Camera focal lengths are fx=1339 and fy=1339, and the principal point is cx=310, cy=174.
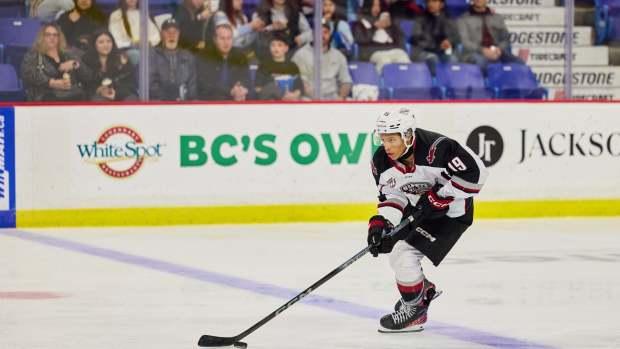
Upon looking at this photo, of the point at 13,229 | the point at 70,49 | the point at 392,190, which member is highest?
the point at 70,49

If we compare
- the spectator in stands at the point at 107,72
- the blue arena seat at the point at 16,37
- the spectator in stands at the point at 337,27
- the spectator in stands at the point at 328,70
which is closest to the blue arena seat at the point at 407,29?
the spectator in stands at the point at 337,27

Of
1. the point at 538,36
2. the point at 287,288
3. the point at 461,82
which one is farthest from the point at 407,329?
the point at 538,36

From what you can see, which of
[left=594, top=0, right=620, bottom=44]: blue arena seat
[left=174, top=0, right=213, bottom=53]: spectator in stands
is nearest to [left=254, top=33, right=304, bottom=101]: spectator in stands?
[left=174, top=0, right=213, bottom=53]: spectator in stands

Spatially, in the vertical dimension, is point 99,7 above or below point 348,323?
above

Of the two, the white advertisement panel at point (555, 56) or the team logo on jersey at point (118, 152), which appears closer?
the team logo on jersey at point (118, 152)

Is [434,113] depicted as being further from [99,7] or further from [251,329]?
[251,329]

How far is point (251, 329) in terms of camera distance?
505 cm

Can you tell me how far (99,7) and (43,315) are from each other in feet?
14.6

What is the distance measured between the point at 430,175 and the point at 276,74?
493cm

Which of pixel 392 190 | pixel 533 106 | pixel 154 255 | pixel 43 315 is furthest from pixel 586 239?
pixel 43 315

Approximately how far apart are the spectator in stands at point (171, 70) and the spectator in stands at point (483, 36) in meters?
2.29

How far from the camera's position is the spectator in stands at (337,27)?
10.5 m

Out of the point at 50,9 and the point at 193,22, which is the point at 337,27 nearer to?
the point at 193,22

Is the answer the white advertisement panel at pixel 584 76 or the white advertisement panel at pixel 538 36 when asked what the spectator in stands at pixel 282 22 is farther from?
the white advertisement panel at pixel 584 76
